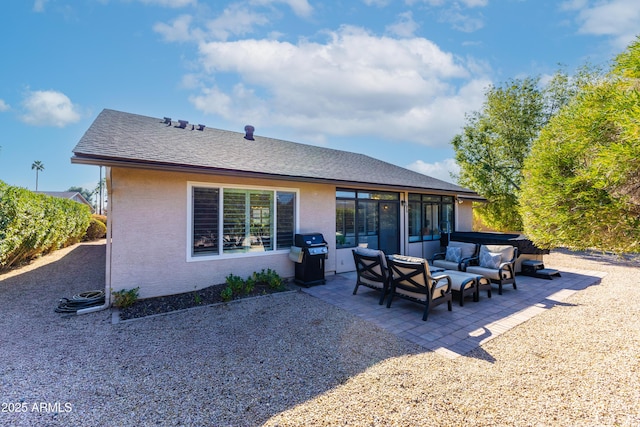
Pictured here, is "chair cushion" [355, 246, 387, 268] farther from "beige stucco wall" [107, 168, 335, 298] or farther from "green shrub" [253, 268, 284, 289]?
"beige stucco wall" [107, 168, 335, 298]

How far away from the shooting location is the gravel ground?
8.82 ft

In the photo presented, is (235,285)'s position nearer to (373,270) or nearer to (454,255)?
(373,270)

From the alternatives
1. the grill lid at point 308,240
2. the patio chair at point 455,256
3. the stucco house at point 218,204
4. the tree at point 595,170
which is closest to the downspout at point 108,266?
the stucco house at point 218,204

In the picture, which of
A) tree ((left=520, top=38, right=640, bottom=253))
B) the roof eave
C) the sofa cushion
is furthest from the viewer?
the sofa cushion

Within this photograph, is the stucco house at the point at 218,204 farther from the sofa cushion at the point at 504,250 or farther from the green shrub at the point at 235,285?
the sofa cushion at the point at 504,250

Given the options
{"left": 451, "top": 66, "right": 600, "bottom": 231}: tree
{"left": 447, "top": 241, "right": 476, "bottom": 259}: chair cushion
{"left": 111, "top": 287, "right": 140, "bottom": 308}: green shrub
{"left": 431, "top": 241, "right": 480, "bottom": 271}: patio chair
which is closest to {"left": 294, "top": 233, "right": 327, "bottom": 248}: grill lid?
{"left": 111, "top": 287, "right": 140, "bottom": 308}: green shrub

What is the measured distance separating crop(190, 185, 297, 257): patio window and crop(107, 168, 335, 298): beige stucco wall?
22cm

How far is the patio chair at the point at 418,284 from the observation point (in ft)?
17.2

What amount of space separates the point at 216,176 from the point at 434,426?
243 inches

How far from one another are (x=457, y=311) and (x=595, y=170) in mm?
4022

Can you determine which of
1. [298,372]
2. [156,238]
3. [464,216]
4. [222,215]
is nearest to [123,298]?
Answer: [156,238]

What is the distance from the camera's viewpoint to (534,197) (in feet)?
11.3

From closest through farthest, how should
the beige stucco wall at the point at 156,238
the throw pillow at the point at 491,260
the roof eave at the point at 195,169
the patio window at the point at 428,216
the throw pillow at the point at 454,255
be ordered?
1. the roof eave at the point at 195,169
2. the beige stucco wall at the point at 156,238
3. the throw pillow at the point at 491,260
4. the throw pillow at the point at 454,255
5. the patio window at the point at 428,216

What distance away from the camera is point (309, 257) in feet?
24.2
